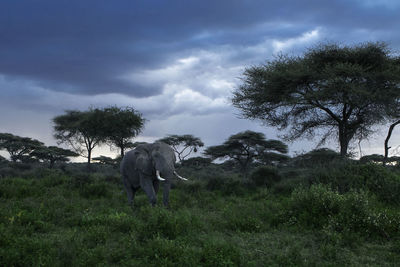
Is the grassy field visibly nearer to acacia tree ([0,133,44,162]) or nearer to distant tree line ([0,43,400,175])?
distant tree line ([0,43,400,175])

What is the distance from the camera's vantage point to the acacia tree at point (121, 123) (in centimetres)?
3159

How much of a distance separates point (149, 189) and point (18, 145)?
1512 inches

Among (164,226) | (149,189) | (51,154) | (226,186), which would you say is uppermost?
(51,154)

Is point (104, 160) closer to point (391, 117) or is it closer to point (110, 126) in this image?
point (110, 126)

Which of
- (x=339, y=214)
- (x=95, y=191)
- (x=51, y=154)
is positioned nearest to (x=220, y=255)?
(x=339, y=214)

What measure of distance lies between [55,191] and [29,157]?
34009 millimetres

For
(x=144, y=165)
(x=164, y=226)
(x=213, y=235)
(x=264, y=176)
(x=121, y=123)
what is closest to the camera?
(x=164, y=226)

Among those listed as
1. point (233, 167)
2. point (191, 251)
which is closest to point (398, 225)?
point (191, 251)

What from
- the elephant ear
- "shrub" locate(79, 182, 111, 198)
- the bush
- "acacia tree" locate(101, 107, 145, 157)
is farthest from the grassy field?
"acacia tree" locate(101, 107, 145, 157)

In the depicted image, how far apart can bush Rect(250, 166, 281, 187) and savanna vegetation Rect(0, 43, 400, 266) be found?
0.06m

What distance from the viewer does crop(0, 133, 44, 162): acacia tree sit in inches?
1682

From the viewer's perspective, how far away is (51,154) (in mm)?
42406

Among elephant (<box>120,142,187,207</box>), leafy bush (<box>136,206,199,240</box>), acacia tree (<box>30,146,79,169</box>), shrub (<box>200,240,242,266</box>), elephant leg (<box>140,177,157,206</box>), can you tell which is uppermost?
acacia tree (<box>30,146,79,169</box>)

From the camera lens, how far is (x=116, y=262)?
598 cm
